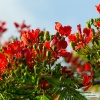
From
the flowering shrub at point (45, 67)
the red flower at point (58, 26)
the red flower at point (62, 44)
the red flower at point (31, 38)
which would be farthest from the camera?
the red flower at point (58, 26)

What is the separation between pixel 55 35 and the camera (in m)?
4.57

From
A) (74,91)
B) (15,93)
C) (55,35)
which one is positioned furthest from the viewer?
(55,35)

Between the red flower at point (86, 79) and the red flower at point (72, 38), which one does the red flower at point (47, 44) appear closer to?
the red flower at point (72, 38)

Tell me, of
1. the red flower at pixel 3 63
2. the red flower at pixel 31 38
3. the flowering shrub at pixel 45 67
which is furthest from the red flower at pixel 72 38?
the red flower at pixel 3 63

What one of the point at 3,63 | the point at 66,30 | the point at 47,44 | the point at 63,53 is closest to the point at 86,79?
the point at 63,53

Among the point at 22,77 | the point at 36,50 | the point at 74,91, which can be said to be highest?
the point at 36,50

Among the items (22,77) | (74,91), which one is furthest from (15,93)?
(74,91)

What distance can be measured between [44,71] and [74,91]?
35 cm

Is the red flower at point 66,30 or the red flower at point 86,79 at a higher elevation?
the red flower at point 66,30

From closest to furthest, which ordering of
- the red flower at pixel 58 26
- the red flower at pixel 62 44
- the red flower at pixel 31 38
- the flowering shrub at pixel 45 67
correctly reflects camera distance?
the flowering shrub at pixel 45 67, the red flower at pixel 62 44, the red flower at pixel 31 38, the red flower at pixel 58 26

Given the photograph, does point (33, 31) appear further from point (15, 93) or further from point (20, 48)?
point (15, 93)

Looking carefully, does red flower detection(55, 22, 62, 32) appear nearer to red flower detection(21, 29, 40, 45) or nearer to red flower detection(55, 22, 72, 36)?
red flower detection(55, 22, 72, 36)

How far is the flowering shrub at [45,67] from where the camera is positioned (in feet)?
13.1

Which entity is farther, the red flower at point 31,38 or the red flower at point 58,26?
the red flower at point 58,26
